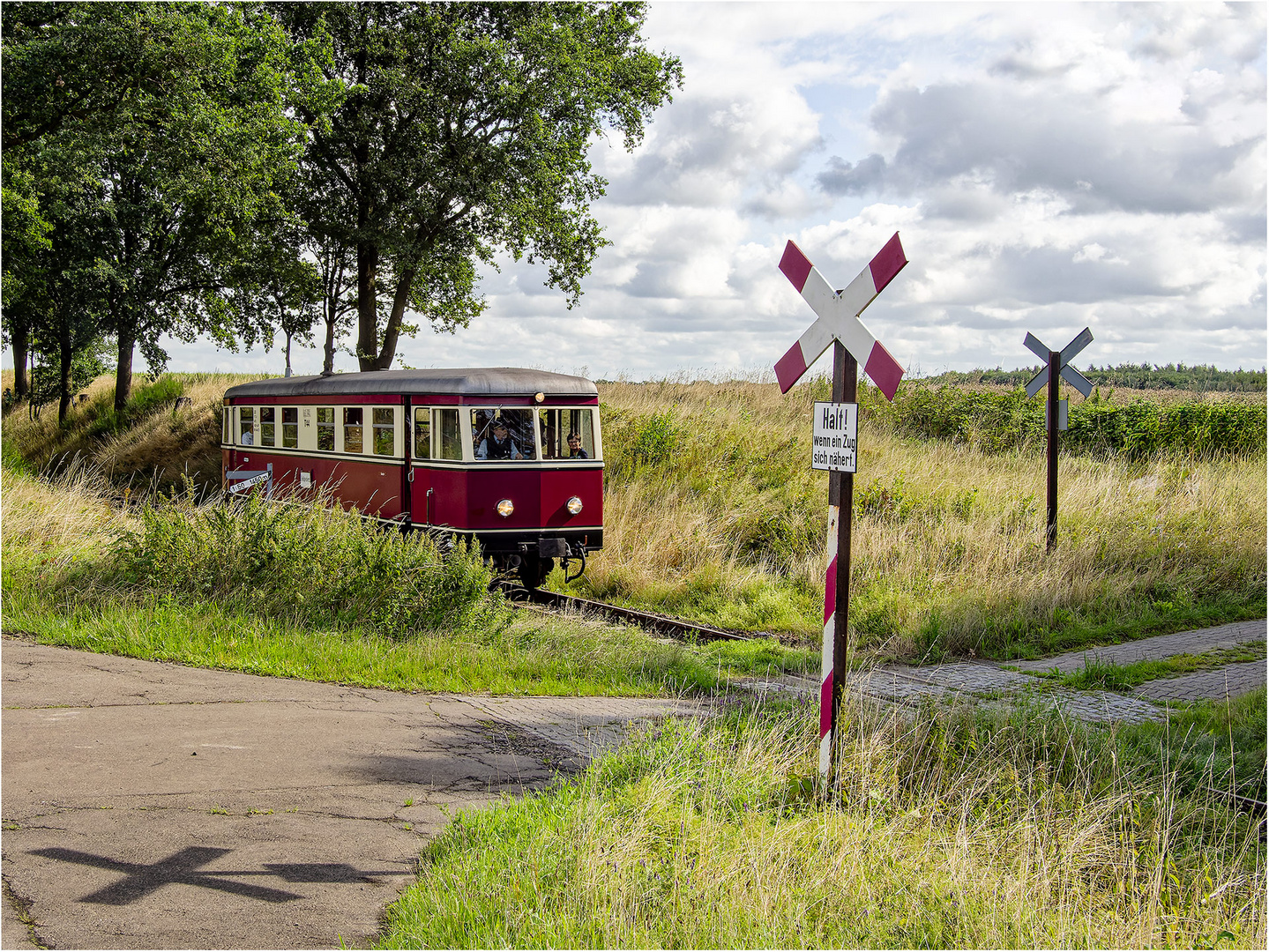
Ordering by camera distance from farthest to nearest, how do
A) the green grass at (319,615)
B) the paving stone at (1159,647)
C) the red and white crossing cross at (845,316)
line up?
the paving stone at (1159,647), the green grass at (319,615), the red and white crossing cross at (845,316)

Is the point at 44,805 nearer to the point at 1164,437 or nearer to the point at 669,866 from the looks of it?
the point at 669,866

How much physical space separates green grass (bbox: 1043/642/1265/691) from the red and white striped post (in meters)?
4.67

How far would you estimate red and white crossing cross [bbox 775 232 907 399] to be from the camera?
5.41 m

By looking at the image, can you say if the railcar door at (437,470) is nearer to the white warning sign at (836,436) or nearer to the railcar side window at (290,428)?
the railcar side window at (290,428)

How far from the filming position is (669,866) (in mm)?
4492

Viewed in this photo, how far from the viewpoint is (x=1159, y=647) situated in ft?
37.0

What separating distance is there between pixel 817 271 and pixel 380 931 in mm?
4206

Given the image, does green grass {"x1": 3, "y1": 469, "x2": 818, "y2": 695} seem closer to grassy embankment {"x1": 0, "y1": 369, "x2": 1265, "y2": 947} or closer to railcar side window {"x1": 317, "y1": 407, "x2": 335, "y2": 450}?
grassy embankment {"x1": 0, "y1": 369, "x2": 1265, "y2": 947}

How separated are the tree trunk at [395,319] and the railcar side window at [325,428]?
13.3 metres

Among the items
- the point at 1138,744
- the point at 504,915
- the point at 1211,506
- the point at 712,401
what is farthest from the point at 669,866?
the point at 712,401

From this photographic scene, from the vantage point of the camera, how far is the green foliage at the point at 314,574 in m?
9.93

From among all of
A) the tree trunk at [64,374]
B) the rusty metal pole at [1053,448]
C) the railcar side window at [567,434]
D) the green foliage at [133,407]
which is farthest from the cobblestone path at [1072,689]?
the green foliage at [133,407]

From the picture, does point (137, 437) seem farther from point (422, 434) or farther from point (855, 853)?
point (855, 853)

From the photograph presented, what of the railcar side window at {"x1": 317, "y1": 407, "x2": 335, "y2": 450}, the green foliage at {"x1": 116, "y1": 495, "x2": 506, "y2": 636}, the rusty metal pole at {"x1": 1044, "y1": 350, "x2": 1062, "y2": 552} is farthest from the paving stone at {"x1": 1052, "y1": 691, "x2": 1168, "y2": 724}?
the railcar side window at {"x1": 317, "y1": 407, "x2": 335, "y2": 450}
